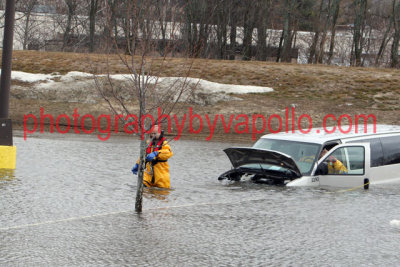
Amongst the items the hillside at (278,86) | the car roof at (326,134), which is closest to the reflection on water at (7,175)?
the car roof at (326,134)

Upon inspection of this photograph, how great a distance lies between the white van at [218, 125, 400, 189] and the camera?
1391 centimetres

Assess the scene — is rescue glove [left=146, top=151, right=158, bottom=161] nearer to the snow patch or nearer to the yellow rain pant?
the yellow rain pant

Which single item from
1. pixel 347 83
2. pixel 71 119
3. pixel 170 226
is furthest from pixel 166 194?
pixel 347 83

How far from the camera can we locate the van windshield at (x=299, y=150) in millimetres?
14195

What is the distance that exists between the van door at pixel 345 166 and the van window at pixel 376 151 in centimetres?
28

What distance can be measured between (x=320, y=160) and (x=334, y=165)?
365 mm

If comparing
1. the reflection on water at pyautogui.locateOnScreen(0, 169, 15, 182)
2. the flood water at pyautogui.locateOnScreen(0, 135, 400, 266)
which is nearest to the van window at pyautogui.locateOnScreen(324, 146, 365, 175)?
the flood water at pyautogui.locateOnScreen(0, 135, 400, 266)

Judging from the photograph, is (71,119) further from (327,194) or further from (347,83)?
(327,194)

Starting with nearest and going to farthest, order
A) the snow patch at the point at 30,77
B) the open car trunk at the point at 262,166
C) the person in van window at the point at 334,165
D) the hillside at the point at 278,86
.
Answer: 1. the open car trunk at the point at 262,166
2. the person in van window at the point at 334,165
3. the hillside at the point at 278,86
4. the snow patch at the point at 30,77

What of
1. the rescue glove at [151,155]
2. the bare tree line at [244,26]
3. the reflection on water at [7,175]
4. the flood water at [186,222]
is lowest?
the flood water at [186,222]

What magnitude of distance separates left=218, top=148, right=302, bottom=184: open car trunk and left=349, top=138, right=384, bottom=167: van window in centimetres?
194

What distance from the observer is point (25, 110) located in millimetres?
30266

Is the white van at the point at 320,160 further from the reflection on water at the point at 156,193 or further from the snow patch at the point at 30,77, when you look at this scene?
the snow patch at the point at 30,77

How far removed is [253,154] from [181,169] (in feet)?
11.3
